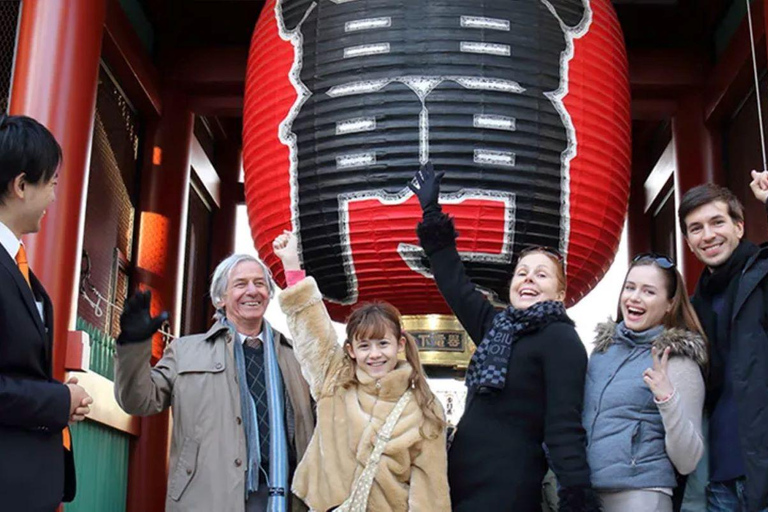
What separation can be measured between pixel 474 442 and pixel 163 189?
403cm

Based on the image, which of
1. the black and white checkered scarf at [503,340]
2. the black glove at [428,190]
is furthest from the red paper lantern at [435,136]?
the black and white checkered scarf at [503,340]

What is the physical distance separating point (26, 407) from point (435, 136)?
2.01 metres

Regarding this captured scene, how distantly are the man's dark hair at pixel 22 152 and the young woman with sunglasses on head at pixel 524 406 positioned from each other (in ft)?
3.59

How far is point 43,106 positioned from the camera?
385 centimetres

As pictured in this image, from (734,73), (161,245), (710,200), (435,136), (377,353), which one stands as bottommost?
(377,353)

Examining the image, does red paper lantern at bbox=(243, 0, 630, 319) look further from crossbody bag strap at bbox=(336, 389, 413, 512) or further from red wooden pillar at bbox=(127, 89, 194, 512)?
red wooden pillar at bbox=(127, 89, 194, 512)

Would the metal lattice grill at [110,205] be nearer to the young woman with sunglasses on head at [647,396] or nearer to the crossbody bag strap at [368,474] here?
the crossbody bag strap at [368,474]

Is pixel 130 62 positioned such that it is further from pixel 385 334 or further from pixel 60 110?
pixel 385 334

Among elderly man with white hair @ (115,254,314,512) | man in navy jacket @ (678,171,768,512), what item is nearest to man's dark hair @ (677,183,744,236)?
man in navy jacket @ (678,171,768,512)

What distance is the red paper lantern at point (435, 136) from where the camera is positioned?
11.1 feet

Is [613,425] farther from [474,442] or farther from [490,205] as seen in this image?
[490,205]

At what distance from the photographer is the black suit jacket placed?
5.41ft

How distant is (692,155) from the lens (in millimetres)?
5715

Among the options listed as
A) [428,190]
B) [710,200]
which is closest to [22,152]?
[428,190]
